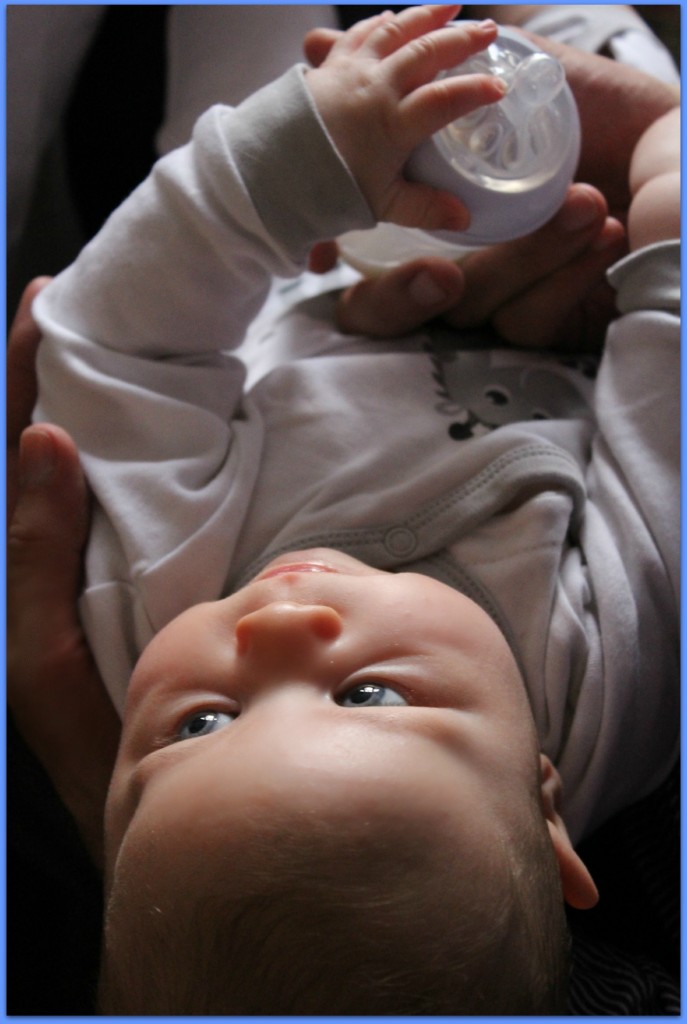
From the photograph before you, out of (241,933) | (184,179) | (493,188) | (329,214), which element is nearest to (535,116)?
(493,188)

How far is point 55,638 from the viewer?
763mm

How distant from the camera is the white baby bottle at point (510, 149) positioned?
2.34 feet

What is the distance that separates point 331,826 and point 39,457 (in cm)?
41

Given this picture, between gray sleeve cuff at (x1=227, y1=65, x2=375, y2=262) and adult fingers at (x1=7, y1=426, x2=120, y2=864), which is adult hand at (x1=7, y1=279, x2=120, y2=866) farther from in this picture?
gray sleeve cuff at (x1=227, y1=65, x2=375, y2=262)

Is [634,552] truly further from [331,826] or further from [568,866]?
[331,826]

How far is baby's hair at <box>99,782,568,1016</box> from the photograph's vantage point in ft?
1.49

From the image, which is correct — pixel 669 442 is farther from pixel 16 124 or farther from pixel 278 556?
pixel 16 124

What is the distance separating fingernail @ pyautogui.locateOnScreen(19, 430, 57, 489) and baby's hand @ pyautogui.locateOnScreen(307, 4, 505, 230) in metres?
0.33

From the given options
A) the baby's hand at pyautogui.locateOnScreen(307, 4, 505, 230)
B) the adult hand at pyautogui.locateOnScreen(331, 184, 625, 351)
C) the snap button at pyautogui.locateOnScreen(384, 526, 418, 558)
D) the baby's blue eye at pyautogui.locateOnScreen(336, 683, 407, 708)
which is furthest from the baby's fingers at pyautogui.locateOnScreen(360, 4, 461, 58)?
the baby's blue eye at pyautogui.locateOnScreen(336, 683, 407, 708)

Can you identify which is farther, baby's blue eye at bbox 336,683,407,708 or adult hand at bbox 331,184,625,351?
adult hand at bbox 331,184,625,351

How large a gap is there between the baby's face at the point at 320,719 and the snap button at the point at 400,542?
0.11 meters

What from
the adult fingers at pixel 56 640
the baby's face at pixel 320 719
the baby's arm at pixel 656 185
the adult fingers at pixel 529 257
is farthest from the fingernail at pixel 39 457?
the baby's arm at pixel 656 185

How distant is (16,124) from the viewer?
0.91m

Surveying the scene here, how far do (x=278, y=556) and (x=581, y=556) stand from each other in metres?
0.25
